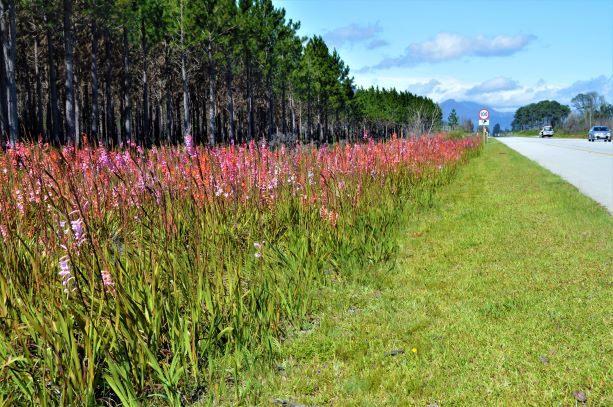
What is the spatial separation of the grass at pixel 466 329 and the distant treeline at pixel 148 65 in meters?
14.8

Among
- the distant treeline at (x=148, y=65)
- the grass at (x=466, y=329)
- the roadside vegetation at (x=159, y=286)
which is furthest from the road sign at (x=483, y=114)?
the roadside vegetation at (x=159, y=286)

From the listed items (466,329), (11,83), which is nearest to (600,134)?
(11,83)

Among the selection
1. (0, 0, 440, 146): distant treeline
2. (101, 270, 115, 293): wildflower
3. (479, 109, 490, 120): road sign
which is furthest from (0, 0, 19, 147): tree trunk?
(479, 109, 490, 120): road sign

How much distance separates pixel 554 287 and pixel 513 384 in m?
2.07

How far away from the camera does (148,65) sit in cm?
4428

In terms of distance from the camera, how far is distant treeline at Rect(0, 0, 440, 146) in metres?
25.6

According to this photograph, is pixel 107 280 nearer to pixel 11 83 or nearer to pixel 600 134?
pixel 11 83

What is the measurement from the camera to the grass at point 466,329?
3223mm

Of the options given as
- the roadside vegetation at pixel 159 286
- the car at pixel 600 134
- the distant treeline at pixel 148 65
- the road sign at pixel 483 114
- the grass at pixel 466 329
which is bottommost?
the grass at pixel 466 329

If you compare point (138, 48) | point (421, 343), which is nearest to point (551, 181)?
point (421, 343)

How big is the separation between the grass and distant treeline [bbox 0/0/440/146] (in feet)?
48.4

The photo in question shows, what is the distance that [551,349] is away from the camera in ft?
12.1

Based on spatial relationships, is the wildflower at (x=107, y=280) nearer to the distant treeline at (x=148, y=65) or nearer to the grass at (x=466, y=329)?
the grass at (x=466, y=329)

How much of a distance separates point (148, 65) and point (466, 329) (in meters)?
45.3
